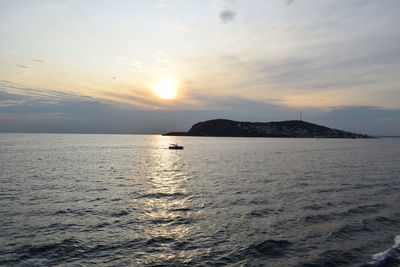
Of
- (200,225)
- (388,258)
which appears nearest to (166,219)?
(200,225)

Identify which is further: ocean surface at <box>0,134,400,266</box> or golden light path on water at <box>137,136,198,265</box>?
golden light path on water at <box>137,136,198,265</box>

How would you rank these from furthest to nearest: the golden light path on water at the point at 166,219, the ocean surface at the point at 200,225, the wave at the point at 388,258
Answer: the golden light path on water at the point at 166,219 < the ocean surface at the point at 200,225 < the wave at the point at 388,258

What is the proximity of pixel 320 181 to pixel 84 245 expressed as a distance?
38461mm

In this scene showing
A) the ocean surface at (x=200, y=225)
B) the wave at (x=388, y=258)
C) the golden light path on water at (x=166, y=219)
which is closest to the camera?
Result: the wave at (x=388, y=258)

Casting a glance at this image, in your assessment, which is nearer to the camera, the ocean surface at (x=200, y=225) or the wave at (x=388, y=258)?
the wave at (x=388, y=258)

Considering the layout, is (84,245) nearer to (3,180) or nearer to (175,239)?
(175,239)

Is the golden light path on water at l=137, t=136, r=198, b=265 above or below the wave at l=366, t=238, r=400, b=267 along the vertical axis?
below

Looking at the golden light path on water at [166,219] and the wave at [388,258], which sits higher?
the wave at [388,258]

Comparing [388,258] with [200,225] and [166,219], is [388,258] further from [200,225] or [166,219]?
[166,219]

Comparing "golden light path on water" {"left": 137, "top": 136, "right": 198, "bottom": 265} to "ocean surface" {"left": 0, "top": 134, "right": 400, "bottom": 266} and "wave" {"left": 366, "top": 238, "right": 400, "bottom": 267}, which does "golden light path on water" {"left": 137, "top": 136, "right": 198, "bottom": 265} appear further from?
"wave" {"left": 366, "top": 238, "right": 400, "bottom": 267}

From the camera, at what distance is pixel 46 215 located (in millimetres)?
24547

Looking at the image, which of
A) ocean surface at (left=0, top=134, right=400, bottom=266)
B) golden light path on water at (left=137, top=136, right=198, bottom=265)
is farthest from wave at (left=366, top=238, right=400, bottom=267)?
golden light path on water at (left=137, top=136, right=198, bottom=265)

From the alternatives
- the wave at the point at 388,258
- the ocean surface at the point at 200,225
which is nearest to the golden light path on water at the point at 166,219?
the ocean surface at the point at 200,225

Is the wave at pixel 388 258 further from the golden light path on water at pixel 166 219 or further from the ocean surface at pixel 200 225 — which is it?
the golden light path on water at pixel 166 219
